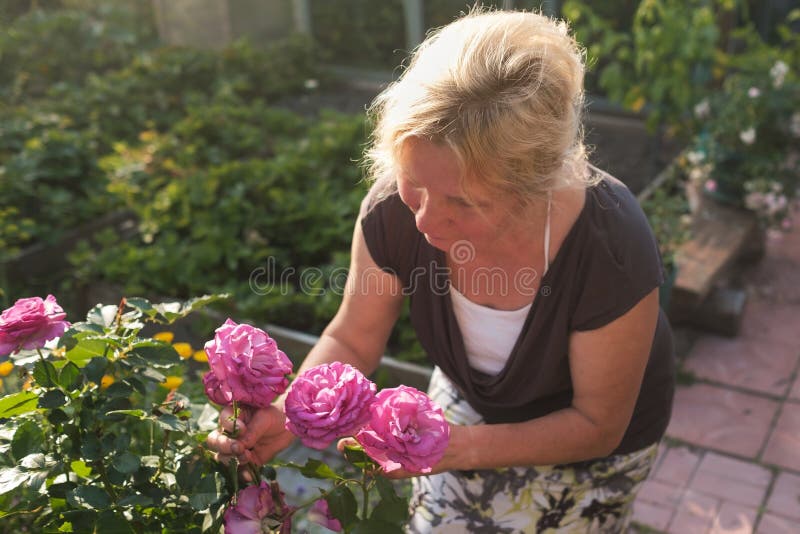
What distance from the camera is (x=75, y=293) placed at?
369 centimetres

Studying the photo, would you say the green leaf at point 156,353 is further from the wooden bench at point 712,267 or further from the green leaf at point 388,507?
the wooden bench at point 712,267

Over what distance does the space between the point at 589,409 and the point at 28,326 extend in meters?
1.09

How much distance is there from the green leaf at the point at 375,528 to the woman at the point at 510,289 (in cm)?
23

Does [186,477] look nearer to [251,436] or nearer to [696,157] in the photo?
[251,436]

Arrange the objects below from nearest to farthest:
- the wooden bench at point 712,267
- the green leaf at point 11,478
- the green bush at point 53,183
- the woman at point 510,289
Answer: the green leaf at point 11,478
the woman at point 510,289
the wooden bench at point 712,267
the green bush at point 53,183

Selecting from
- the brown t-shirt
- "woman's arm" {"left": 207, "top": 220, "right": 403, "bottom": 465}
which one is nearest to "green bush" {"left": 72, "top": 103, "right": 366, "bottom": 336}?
"woman's arm" {"left": 207, "top": 220, "right": 403, "bottom": 465}

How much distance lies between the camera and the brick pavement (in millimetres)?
2746

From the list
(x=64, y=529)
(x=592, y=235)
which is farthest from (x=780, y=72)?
(x=64, y=529)

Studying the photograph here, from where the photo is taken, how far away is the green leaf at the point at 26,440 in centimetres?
125

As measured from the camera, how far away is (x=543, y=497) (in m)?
1.87

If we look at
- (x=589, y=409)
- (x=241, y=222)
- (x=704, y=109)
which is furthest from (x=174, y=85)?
(x=589, y=409)

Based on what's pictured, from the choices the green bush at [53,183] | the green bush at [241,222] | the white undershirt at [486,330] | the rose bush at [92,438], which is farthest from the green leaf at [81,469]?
the green bush at [53,183]

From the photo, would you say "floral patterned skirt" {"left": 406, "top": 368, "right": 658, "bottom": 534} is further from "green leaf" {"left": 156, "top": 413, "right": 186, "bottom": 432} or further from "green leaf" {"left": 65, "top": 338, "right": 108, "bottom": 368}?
"green leaf" {"left": 65, "top": 338, "right": 108, "bottom": 368}

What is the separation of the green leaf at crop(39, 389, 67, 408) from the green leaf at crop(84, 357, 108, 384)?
5cm
